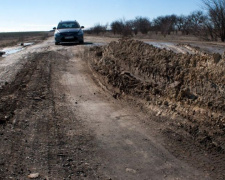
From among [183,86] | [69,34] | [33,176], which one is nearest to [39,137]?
[33,176]

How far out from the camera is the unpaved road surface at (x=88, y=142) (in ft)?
14.9

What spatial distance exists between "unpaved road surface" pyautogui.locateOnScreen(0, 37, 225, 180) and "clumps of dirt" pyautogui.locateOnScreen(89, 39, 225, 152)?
39cm

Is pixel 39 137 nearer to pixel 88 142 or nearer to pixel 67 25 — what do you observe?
pixel 88 142

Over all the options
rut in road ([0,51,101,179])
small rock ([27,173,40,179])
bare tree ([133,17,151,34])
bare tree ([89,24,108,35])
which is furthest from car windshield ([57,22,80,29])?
bare tree ([89,24,108,35])

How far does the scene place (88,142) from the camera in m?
5.57

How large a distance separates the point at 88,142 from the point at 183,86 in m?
2.67

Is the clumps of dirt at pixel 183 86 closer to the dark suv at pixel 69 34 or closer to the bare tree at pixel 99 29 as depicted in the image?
the dark suv at pixel 69 34

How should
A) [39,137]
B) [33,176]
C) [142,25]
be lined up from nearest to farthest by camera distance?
1. [33,176]
2. [39,137]
3. [142,25]

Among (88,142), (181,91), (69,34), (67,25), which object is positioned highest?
(67,25)

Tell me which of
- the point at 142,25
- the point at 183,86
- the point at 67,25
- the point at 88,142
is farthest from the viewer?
the point at 142,25

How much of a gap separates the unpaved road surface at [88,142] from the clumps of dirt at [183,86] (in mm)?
387

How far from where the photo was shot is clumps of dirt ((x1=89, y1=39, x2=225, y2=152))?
A: 5887mm

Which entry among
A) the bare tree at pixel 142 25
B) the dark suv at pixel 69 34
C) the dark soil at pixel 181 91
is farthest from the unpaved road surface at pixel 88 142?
the bare tree at pixel 142 25

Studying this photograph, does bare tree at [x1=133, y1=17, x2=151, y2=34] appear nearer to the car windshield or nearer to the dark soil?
the car windshield
